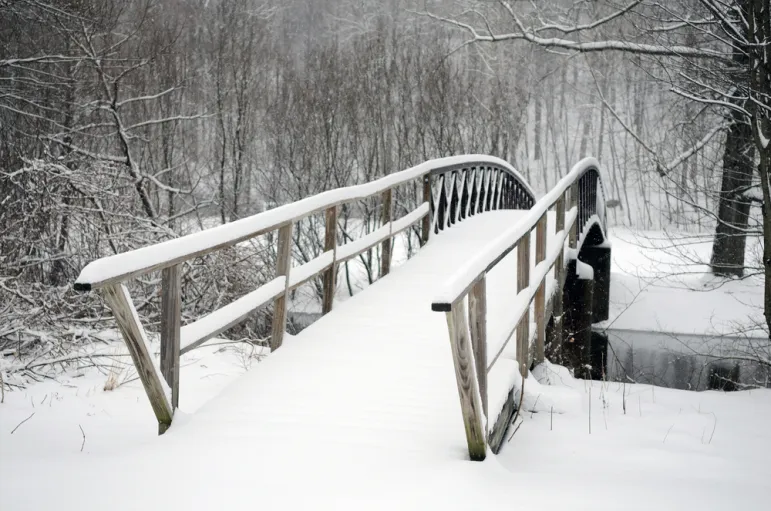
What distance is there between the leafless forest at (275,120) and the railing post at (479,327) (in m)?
4.34

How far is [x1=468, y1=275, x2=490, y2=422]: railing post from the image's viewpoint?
11.9 feet

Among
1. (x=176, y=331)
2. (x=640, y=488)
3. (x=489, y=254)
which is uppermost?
(x=489, y=254)

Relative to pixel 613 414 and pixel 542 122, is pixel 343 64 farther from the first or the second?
pixel 542 122

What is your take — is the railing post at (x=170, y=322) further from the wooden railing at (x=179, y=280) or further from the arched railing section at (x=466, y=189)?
the arched railing section at (x=466, y=189)

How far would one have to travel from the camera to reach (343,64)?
80.0ft

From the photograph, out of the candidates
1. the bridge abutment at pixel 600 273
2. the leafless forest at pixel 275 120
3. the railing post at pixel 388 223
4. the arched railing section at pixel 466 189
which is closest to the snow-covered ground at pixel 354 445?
the railing post at pixel 388 223

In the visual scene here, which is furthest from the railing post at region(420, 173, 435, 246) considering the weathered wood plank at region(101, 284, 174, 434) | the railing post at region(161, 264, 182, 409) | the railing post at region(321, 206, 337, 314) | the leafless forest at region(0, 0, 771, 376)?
the weathered wood plank at region(101, 284, 174, 434)

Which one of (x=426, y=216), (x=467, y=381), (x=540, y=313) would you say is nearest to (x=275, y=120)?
(x=426, y=216)

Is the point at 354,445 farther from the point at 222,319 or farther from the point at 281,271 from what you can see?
the point at 281,271

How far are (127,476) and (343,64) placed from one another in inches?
873

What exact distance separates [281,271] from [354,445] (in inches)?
74.2

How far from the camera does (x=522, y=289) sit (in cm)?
543

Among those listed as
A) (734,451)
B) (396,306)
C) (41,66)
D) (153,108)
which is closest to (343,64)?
(153,108)

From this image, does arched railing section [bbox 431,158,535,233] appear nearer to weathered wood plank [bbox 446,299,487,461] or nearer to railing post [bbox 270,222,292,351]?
railing post [bbox 270,222,292,351]
